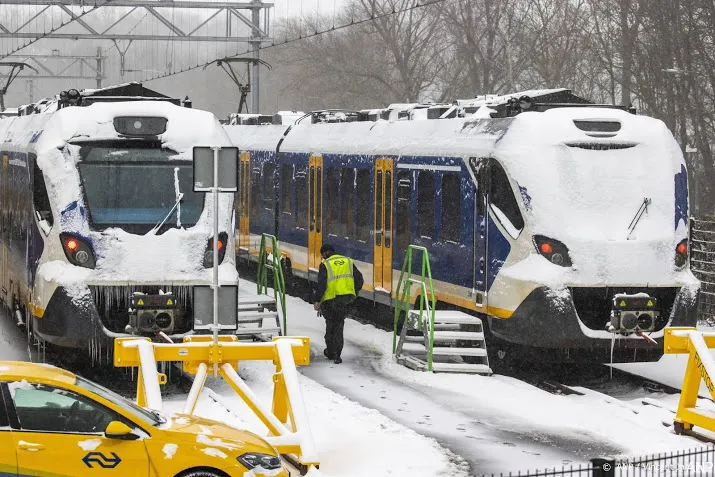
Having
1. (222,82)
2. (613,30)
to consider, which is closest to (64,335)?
(613,30)

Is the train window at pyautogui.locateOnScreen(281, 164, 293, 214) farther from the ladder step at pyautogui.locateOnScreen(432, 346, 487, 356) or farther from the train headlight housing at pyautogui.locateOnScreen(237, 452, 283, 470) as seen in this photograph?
the train headlight housing at pyautogui.locateOnScreen(237, 452, 283, 470)

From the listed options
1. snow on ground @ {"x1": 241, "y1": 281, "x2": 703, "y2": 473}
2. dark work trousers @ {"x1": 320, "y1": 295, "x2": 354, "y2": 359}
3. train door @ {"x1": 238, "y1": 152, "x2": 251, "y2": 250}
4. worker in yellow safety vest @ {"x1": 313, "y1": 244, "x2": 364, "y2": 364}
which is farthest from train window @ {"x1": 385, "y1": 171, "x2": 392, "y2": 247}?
train door @ {"x1": 238, "y1": 152, "x2": 251, "y2": 250}

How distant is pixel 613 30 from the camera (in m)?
43.9

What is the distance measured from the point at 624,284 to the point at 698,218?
8337 mm

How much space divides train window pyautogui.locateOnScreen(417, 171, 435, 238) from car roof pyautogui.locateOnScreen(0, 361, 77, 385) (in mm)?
9484

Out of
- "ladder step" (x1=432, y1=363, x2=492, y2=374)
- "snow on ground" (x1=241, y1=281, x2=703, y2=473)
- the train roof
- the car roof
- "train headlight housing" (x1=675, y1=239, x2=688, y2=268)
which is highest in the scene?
the train roof

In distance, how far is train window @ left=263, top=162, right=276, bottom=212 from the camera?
26703 millimetres

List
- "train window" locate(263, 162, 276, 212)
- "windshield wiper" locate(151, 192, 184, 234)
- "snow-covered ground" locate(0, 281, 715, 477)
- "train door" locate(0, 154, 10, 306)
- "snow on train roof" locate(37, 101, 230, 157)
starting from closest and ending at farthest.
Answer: "snow-covered ground" locate(0, 281, 715, 477)
"windshield wiper" locate(151, 192, 184, 234)
"snow on train roof" locate(37, 101, 230, 157)
"train door" locate(0, 154, 10, 306)
"train window" locate(263, 162, 276, 212)

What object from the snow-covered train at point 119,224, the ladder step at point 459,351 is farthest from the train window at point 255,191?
→ the snow-covered train at point 119,224

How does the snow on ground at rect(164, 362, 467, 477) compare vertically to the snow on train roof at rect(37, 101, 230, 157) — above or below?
below

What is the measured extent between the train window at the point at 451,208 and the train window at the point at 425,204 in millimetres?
388

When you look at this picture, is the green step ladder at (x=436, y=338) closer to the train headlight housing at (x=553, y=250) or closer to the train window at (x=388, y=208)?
the train headlight housing at (x=553, y=250)

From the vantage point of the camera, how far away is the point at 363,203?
69.9 feet

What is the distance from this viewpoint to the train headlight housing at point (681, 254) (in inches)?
638
